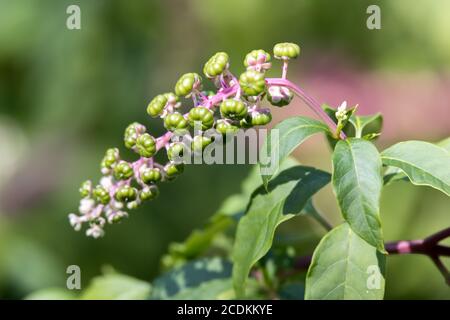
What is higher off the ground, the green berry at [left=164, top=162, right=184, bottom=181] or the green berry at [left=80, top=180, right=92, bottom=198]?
the green berry at [left=164, top=162, right=184, bottom=181]

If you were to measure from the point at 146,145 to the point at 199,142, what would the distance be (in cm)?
11

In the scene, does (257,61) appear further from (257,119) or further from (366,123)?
(366,123)

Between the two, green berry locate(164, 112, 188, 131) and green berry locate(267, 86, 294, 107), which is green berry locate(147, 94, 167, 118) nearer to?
green berry locate(164, 112, 188, 131)

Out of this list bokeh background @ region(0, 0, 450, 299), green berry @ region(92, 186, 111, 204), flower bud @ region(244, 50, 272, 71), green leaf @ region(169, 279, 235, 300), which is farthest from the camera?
bokeh background @ region(0, 0, 450, 299)

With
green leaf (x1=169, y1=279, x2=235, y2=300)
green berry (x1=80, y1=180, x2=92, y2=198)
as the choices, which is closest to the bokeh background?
green leaf (x1=169, y1=279, x2=235, y2=300)

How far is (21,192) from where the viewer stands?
3729 millimetres

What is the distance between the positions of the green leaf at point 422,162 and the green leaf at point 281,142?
161 millimetres

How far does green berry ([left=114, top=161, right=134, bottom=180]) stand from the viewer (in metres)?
1.32

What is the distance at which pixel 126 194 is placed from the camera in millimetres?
1329

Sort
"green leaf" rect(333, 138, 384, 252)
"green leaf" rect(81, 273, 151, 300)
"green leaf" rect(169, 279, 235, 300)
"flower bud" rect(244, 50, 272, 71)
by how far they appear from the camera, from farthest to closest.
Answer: "green leaf" rect(81, 273, 151, 300) → "green leaf" rect(169, 279, 235, 300) → "flower bud" rect(244, 50, 272, 71) → "green leaf" rect(333, 138, 384, 252)

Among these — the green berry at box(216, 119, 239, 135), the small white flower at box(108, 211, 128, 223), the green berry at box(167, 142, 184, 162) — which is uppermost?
the green berry at box(216, 119, 239, 135)

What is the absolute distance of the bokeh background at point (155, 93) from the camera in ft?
9.95

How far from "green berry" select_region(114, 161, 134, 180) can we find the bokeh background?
1.67 m

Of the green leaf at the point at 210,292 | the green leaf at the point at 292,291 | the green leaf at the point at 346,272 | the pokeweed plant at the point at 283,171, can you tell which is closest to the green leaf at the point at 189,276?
the green leaf at the point at 210,292
